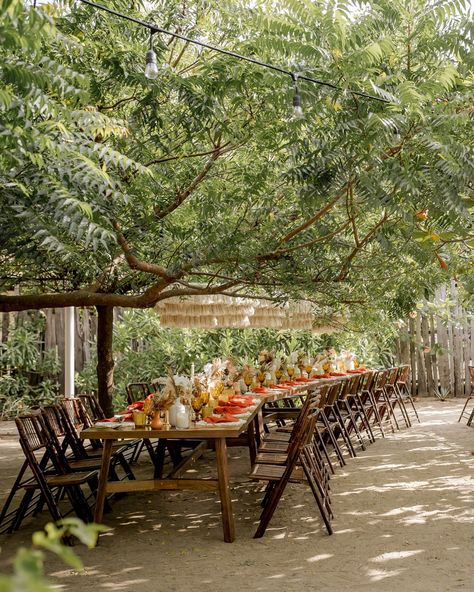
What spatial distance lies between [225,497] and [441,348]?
35.4 ft

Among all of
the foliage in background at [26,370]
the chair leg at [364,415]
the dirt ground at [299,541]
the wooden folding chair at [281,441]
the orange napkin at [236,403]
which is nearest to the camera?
the dirt ground at [299,541]

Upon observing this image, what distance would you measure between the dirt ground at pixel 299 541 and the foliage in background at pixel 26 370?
5061mm

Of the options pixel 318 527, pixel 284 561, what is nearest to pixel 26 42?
pixel 284 561

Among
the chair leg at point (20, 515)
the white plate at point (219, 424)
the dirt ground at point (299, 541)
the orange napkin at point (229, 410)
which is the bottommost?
the dirt ground at point (299, 541)

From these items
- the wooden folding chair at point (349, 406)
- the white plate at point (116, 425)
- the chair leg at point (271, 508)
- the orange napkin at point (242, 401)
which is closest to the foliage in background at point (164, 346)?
the wooden folding chair at point (349, 406)

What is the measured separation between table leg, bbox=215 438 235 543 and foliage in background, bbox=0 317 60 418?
319 inches

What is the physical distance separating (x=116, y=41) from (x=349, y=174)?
192cm

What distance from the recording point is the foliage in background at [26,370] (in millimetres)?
13172

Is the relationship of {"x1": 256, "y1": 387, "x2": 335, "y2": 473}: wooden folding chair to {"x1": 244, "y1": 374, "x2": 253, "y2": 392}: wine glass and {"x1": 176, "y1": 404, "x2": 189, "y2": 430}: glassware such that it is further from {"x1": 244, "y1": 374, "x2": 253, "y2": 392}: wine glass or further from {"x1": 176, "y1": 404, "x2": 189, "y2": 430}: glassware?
{"x1": 244, "y1": 374, "x2": 253, "y2": 392}: wine glass

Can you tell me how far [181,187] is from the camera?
610cm

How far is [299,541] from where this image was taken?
5500 mm

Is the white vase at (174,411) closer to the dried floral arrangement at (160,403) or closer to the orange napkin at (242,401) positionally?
the dried floral arrangement at (160,403)

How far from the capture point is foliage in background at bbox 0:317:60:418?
13.2 meters

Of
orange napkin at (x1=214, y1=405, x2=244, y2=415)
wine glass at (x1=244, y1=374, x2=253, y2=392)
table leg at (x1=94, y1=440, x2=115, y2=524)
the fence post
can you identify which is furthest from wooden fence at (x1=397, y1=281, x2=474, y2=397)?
table leg at (x1=94, y1=440, x2=115, y2=524)
